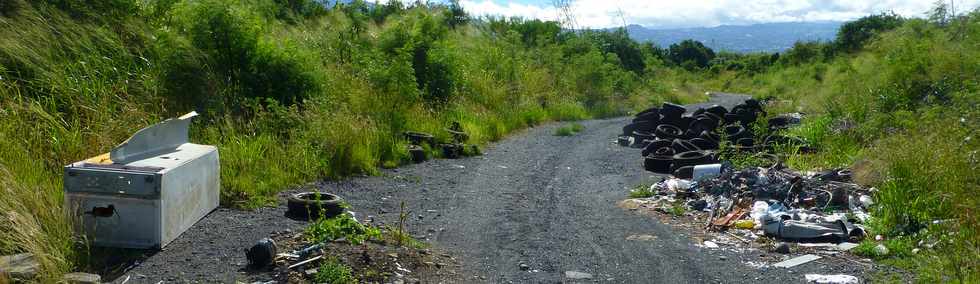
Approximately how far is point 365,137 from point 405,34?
19.5 feet

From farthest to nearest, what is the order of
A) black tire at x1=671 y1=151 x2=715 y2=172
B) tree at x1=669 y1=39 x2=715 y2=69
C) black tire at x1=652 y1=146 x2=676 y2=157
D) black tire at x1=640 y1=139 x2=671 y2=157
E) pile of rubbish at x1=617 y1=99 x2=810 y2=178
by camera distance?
tree at x1=669 y1=39 x2=715 y2=69 → black tire at x1=640 y1=139 x2=671 y2=157 → black tire at x1=652 y1=146 x2=676 y2=157 → pile of rubbish at x1=617 y1=99 x2=810 y2=178 → black tire at x1=671 y1=151 x2=715 y2=172

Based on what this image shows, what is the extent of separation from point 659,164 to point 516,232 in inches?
203

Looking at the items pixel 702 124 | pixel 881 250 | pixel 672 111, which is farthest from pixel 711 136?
pixel 881 250

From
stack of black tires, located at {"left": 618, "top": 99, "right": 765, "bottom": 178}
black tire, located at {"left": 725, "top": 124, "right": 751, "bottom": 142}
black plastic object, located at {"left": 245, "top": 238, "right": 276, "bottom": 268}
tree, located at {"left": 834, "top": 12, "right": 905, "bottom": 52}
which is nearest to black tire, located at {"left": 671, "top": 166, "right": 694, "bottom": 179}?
stack of black tires, located at {"left": 618, "top": 99, "right": 765, "bottom": 178}

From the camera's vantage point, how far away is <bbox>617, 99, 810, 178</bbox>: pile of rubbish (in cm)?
1202

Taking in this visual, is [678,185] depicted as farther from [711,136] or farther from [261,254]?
[261,254]

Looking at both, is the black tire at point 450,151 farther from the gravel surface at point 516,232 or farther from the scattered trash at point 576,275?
the scattered trash at point 576,275

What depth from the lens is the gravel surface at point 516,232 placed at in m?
6.16

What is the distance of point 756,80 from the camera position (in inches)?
1844

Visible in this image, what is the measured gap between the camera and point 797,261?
673 cm

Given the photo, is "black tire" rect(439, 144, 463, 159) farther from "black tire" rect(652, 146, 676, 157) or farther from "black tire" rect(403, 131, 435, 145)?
"black tire" rect(652, 146, 676, 157)

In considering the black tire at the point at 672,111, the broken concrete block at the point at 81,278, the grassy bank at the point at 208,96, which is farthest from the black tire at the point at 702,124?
the broken concrete block at the point at 81,278

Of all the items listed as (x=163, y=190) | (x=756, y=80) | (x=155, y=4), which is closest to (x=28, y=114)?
(x=163, y=190)

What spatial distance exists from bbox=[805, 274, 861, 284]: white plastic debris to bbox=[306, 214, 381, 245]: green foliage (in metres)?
3.41
